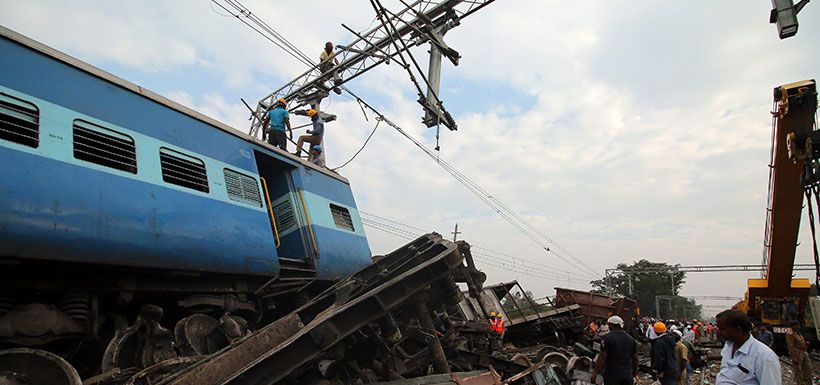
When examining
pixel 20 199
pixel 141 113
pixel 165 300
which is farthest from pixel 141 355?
pixel 141 113

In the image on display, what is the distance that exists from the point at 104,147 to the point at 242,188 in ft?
5.76

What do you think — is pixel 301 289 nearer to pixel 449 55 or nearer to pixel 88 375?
pixel 88 375

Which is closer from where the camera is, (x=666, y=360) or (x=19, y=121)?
(x=19, y=121)

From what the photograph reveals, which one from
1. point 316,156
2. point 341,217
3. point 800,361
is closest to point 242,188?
point 341,217

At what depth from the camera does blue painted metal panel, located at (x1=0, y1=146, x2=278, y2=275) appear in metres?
3.54

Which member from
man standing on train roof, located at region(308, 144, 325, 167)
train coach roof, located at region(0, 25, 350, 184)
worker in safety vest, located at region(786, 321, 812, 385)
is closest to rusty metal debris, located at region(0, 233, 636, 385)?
train coach roof, located at region(0, 25, 350, 184)

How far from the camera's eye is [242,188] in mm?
5895

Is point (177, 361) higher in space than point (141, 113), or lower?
lower

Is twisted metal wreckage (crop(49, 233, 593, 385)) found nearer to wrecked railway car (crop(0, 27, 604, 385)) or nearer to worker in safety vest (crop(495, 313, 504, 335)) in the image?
wrecked railway car (crop(0, 27, 604, 385))

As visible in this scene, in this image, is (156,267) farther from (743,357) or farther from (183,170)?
(743,357)

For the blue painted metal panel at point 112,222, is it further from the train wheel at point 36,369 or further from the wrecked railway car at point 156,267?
the train wheel at point 36,369

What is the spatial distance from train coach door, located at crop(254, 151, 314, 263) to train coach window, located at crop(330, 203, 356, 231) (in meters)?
0.93

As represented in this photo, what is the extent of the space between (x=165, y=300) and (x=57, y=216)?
5.49ft

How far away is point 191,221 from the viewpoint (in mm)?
4926
